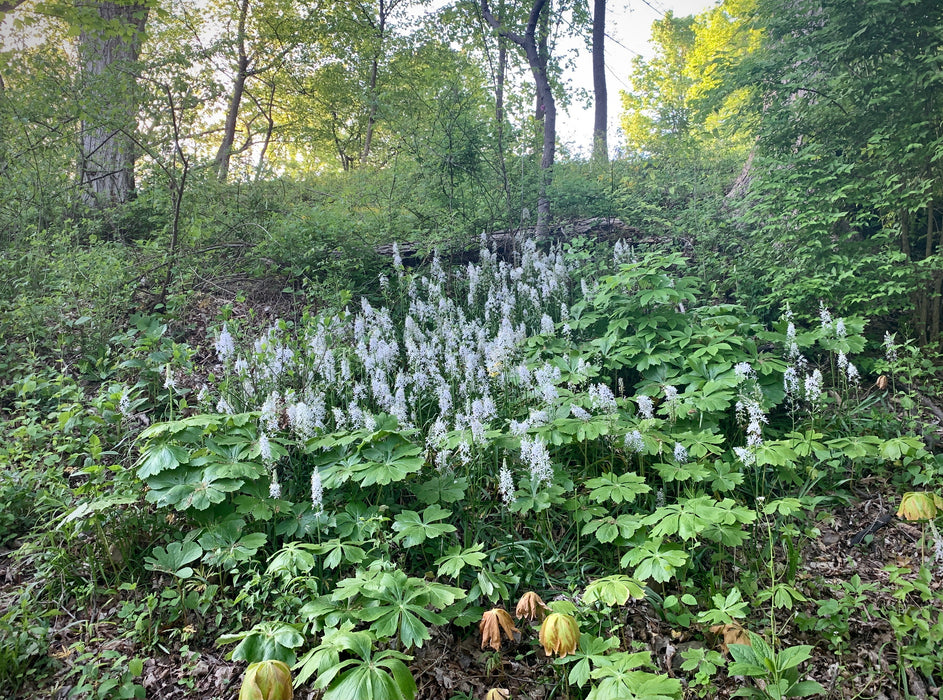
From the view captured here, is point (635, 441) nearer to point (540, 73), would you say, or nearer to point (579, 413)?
point (579, 413)

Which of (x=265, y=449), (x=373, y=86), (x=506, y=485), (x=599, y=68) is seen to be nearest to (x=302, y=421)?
(x=265, y=449)

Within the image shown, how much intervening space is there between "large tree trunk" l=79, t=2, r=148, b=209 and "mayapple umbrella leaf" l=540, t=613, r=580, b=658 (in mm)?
6437

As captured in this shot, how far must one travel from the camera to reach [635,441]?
3.22 meters

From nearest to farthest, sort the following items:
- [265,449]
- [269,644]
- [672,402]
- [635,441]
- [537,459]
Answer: [269,644] < [265,449] < [537,459] < [635,441] < [672,402]

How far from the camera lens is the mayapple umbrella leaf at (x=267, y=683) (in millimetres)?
1731

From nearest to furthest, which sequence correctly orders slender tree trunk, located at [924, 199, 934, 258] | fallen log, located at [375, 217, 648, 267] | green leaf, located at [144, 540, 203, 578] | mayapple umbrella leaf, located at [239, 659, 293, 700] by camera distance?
mayapple umbrella leaf, located at [239, 659, 293, 700] < green leaf, located at [144, 540, 203, 578] < slender tree trunk, located at [924, 199, 934, 258] < fallen log, located at [375, 217, 648, 267]

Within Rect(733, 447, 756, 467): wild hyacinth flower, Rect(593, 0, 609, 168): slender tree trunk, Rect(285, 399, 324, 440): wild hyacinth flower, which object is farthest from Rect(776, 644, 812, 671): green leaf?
Rect(593, 0, 609, 168): slender tree trunk

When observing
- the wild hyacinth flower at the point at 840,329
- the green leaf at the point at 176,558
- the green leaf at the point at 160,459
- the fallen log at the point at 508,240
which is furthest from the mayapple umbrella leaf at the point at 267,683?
the fallen log at the point at 508,240

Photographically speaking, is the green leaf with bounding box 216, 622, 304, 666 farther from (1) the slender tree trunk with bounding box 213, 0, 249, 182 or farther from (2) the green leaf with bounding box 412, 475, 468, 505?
(1) the slender tree trunk with bounding box 213, 0, 249, 182

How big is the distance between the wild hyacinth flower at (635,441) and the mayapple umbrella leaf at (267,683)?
7.37 ft

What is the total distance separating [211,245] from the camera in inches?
271

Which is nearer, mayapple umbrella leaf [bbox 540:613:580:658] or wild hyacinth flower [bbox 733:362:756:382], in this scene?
mayapple umbrella leaf [bbox 540:613:580:658]

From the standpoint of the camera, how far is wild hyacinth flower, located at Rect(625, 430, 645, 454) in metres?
3.20

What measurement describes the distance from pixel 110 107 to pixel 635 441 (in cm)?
709
